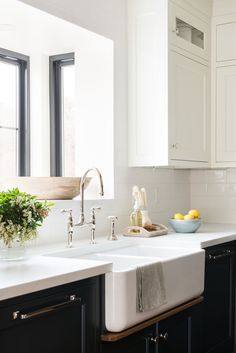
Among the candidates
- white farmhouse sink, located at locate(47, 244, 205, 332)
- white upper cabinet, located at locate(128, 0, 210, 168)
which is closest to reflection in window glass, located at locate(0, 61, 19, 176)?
white upper cabinet, located at locate(128, 0, 210, 168)

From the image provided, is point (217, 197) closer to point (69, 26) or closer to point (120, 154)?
point (120, 154)

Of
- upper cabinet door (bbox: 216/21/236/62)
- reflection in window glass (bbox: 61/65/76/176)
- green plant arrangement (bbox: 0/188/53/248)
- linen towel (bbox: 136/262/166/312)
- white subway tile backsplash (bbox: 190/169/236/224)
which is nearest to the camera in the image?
green plant arrangement (bbox: 0/188/53/248)

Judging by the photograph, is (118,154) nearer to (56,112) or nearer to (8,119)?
(56,112)

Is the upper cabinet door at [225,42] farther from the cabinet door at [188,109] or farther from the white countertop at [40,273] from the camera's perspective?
the white countertop at [40,273]

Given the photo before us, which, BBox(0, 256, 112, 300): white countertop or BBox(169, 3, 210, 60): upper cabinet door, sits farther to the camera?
BBox(169, 3, 210, 60): upper cabinet door

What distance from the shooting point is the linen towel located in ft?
7.75

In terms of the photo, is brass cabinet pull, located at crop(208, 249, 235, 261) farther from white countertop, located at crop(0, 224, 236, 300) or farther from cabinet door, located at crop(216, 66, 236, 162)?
cabinet door, located at crop(216, 66, 236, 162)

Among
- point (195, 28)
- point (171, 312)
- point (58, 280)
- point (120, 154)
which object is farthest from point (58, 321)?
point (195, 28)

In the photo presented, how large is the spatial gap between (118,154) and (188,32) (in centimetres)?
103

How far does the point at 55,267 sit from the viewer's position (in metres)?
2.18

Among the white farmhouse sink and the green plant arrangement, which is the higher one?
the green plant arrangement


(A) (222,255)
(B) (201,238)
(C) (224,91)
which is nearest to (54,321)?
(B) (201,238)

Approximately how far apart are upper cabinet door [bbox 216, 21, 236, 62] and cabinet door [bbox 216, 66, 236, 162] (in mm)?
89

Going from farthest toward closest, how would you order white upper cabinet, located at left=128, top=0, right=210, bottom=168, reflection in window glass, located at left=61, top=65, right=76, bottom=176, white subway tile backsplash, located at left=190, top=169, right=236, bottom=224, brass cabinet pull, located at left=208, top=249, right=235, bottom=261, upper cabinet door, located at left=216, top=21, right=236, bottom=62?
white subway tile backsplash, located at left=190, top=169, right=236, bottom=224
upper cabinet door, located at left=216, top=21, right=236, bottom=62
reflection in window glass, located at left=61, top=65, right=76, bottom=176
white upper cabinet, located at left=128, top=0, right=210, bottom=168
brass cabinet pull, located at left=208, top=249, right=235, bottom=261
